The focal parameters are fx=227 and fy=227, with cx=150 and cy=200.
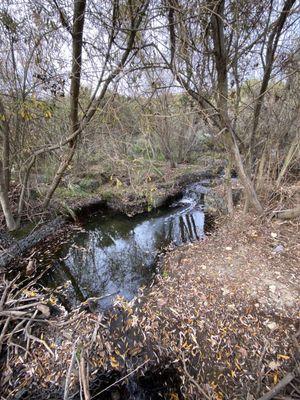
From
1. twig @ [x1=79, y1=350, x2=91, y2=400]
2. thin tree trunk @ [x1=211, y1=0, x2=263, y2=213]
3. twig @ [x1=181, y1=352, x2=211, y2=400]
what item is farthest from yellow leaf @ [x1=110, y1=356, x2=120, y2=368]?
thin tree trunk @ [x1=211, y1=0, x2=263, y2=213]

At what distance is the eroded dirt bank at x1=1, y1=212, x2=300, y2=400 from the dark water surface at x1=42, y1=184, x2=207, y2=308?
591 millimetres

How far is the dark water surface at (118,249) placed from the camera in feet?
14.1

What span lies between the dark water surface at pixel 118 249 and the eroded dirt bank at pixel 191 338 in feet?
1.94

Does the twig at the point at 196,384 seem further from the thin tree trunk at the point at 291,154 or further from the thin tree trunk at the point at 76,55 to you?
the thin tree trunk at the point at 76,55

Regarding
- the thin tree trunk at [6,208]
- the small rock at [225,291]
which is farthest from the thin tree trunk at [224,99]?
the thin tree trunk at [6,208]

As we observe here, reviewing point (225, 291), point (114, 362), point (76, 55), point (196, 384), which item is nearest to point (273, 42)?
point (76, 55)

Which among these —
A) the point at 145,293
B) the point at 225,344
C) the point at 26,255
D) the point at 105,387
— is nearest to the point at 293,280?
the point at 225,344

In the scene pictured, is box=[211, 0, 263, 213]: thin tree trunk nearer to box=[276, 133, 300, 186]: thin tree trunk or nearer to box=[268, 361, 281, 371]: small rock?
box=[276, 133, 300, 186]: thin tree trunk

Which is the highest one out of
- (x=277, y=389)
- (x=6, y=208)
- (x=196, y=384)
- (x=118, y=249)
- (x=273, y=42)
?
(x=273, y=42)

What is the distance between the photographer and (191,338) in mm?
2859

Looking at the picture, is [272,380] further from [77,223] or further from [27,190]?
[27,190]

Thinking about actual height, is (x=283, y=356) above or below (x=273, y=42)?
below

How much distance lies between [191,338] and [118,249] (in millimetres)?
3183

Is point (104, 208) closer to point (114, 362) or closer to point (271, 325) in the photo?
point (114, 362)
